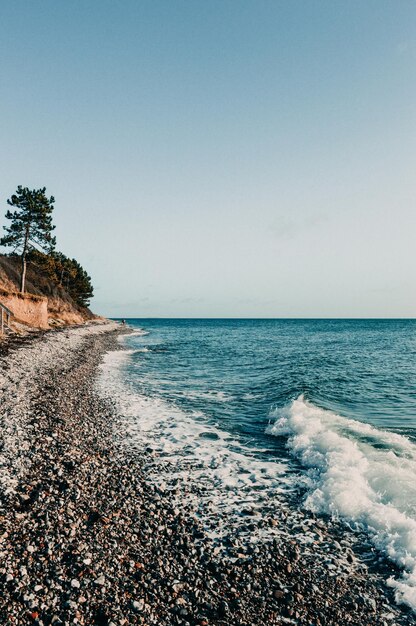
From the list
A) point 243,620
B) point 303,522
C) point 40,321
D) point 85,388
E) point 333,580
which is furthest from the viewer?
point 40,321

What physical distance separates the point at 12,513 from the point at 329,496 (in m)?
8.89

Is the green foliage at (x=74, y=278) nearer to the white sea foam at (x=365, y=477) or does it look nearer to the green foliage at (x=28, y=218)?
the green foliage at (x=28, y=218)

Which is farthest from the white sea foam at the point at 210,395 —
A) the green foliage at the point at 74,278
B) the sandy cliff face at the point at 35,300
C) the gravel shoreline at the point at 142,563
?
the green foliage at the point at 74,278

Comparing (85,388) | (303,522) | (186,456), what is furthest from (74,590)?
(85,388)

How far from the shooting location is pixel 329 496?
10.7 m

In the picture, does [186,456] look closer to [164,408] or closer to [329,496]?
[329,496]

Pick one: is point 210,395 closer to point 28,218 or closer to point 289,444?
point 289,444

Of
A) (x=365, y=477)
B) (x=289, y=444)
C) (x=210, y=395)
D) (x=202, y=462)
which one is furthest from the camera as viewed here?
(x=210, y=395)

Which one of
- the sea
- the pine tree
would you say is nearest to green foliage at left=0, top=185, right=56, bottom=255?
the pine tree

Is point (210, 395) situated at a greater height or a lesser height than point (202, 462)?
lesser

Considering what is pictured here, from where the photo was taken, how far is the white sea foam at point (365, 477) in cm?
862

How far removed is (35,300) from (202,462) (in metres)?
48.2

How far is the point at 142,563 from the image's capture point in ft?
23.9

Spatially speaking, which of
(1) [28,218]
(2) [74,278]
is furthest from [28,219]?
(2) [74,278]
